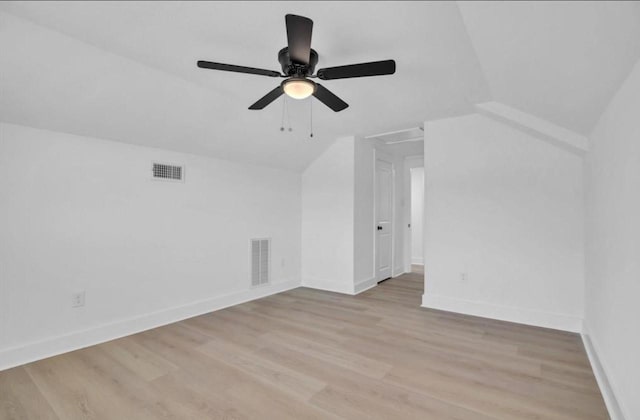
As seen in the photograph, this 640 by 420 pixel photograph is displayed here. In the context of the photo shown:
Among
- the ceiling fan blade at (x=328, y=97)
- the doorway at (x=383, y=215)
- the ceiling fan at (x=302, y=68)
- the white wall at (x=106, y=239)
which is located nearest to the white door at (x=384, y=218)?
the doorway at (x=383, y=215)

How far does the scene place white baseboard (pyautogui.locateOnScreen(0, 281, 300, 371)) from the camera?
2275 mm

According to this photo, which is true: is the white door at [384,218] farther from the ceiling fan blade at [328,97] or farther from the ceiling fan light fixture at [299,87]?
the ceiling fan light fixture at [299,87]

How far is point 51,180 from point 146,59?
4.34 ft

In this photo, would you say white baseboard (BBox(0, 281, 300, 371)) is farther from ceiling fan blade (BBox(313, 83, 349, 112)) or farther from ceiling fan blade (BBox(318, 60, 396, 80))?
ceiling fan blade (BBox(318, 60, 396, 80))

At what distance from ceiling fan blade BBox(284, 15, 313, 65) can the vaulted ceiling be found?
0.70 feet

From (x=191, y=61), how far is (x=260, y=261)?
2737 millimetres

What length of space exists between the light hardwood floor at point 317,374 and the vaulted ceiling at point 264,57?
193 cm

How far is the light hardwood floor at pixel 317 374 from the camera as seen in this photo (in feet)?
5.80

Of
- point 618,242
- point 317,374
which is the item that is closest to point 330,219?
point 317,374

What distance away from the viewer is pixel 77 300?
2.59 metres

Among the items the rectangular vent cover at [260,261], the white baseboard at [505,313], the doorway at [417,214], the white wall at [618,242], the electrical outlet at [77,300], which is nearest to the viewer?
the white wall at [618,242]

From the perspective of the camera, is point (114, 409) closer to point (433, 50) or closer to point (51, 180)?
A: point (51, 180)

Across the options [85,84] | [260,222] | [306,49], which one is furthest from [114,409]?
[260,222]

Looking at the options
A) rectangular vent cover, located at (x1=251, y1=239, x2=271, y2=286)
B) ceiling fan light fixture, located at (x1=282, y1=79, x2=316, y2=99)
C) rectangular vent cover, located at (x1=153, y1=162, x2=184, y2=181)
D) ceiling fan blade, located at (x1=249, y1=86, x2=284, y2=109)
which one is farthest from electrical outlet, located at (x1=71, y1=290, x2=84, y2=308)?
ceiling fan light fixture, located at (x1=282, y1=79, x2=316, y2=99)
